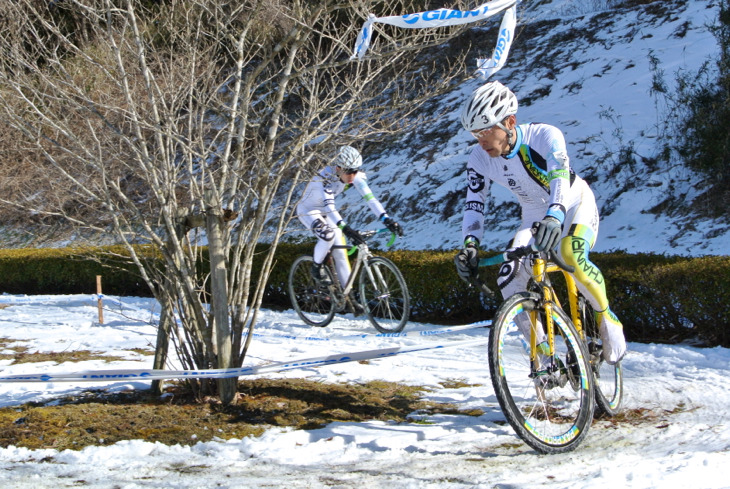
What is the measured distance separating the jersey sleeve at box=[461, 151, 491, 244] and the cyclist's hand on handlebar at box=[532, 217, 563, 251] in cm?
72

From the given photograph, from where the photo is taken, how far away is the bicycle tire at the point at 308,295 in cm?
891

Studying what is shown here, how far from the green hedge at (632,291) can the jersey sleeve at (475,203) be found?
6.85 feet

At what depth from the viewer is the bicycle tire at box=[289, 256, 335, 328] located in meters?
8.91

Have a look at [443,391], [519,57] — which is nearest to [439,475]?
[443,391]

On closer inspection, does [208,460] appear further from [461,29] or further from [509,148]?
[461,29]

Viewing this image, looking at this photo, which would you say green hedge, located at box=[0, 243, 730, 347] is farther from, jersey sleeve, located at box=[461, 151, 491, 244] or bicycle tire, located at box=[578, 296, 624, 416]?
bicycle tire, located at box=[578, 296, 624, 416]

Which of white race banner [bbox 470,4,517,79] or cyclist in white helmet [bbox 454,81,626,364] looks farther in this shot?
white race banner [bbox 470,4,517,79]

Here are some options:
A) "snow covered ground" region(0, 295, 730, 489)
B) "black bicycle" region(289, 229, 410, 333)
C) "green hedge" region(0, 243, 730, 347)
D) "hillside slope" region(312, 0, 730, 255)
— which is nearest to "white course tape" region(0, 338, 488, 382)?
"snow covered ground" region(0, 295, 730, 489)

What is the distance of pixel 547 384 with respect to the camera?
387 centimetres

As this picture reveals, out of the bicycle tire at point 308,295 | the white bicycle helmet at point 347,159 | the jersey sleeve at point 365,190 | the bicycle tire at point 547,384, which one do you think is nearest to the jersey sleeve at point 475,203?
the bicycle tire at point 547,384

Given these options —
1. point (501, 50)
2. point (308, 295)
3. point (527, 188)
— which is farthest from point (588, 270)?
point (308, 295)

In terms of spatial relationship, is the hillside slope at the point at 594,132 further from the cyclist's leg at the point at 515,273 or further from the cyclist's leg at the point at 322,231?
the cyclist's leg at the point at 515,273

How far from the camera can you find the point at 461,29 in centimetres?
578

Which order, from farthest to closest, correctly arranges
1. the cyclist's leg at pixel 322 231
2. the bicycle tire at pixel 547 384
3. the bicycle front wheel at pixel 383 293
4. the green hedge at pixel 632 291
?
the cyclist's leg at pixel 322 231 → the bicycle front wheel at pixel 383 293 → the green hedge at pixel 632 291 → the bicycle tire at pixel 547 384
